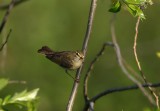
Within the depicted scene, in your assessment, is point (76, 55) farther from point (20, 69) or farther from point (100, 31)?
point (100, 31)

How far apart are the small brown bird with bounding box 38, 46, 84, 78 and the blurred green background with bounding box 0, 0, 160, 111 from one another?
567cm

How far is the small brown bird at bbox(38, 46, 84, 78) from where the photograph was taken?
4.29 metres

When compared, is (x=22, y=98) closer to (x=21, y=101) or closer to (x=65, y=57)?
(x=21, y=101)

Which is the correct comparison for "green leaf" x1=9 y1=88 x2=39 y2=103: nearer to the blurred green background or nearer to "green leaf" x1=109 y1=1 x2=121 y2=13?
"green leaf" x1=109 y1=1 x2=121 y2=13

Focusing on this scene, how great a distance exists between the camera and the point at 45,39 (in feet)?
40.4

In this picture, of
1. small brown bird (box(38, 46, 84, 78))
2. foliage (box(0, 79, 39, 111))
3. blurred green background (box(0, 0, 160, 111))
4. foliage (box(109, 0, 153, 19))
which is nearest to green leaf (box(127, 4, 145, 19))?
foliage (box(109, 0, 153, 19))

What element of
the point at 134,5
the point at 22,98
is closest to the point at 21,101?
the point at 22,98

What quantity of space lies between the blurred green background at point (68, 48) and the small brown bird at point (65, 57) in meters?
5.67

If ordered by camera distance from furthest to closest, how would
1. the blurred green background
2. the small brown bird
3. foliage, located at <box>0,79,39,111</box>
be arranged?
the blurred green background
the small brown bird
foliage, located at <box>0,79,39,111</box>

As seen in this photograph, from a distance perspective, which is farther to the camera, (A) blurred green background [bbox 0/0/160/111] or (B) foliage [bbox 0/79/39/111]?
(A) blurred green background [bbox 0/0/160/111]

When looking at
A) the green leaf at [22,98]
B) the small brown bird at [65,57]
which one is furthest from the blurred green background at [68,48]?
the green leaf at [22,98]

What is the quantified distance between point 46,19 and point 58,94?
1960 mm

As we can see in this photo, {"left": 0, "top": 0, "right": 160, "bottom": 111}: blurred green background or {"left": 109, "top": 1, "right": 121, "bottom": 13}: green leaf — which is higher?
{"left": 109, "top": 1, "right": 121, "bottom": 13}: green leaf

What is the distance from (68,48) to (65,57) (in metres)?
7.68
